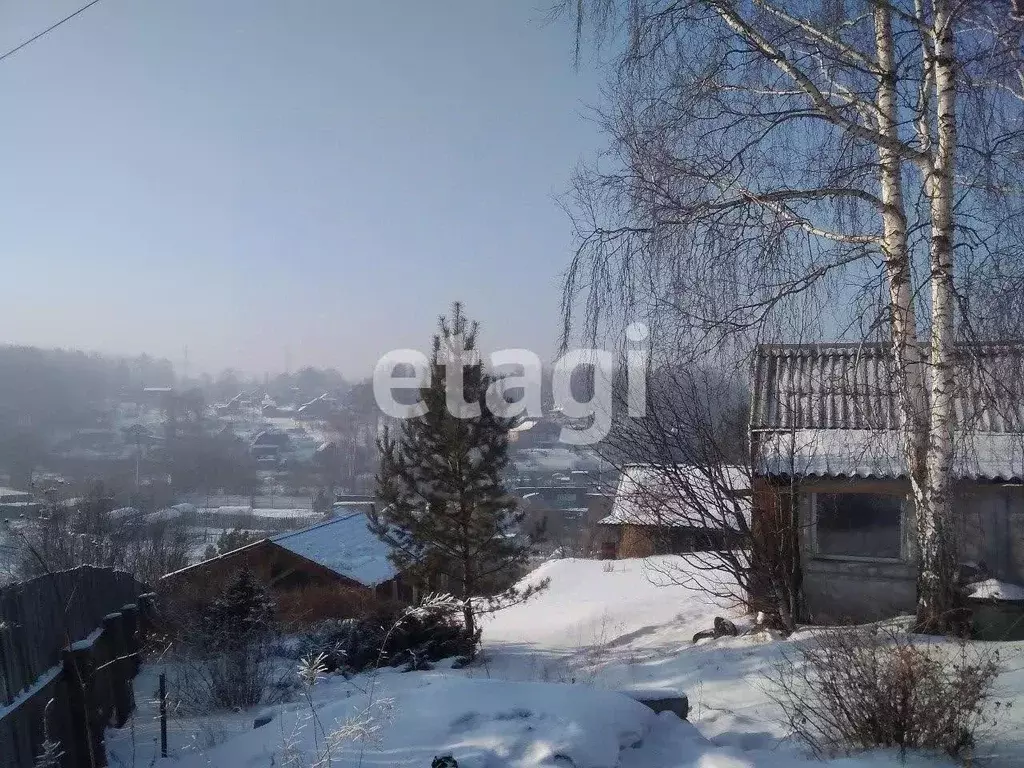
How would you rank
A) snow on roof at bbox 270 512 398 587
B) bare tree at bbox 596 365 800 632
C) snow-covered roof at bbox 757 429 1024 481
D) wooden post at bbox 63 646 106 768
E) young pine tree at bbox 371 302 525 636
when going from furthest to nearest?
snow on roof at bbox 270 512 398 587
young pine tree at bbox 371 302 525 636
bare tree at bbox 596 365 800 632
snow-covered roof at bbox 757 429 1024 481
wooden post at bbox 63 646 106 768

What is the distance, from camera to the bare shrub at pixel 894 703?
12.9ft

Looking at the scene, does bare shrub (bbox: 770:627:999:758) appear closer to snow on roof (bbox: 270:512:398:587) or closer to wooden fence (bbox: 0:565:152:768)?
wooden fence (bbox: 0:565:152:768)

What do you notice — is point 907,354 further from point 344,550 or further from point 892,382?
point 344,550

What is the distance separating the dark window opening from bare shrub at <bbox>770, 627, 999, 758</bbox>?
5.03 meters

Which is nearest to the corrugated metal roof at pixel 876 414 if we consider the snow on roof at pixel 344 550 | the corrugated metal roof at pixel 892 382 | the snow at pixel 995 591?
the corrugated metal roof at pixel 892 382

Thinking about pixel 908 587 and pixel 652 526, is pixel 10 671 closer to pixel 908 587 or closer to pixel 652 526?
pixel 652 526

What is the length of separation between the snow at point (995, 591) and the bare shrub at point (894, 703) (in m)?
3.52

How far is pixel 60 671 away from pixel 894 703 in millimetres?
5708

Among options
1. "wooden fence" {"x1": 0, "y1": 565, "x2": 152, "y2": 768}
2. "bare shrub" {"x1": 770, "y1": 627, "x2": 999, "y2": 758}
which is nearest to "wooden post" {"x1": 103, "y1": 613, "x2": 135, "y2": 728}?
"wooden fence" {"x1": 0, "y1": 565, "x2": 152, "y2": 768}

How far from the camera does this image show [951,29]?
208 inches

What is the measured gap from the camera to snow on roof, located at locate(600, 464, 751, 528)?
8.90 meters

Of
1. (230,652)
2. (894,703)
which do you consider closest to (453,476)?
(230,652)

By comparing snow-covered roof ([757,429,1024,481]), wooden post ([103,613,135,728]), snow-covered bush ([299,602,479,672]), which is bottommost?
snow-covered bush ([299,602,479,672])

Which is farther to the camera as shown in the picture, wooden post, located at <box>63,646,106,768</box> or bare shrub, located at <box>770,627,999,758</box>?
wooden post, located at <box>63,646,106,768</box>
